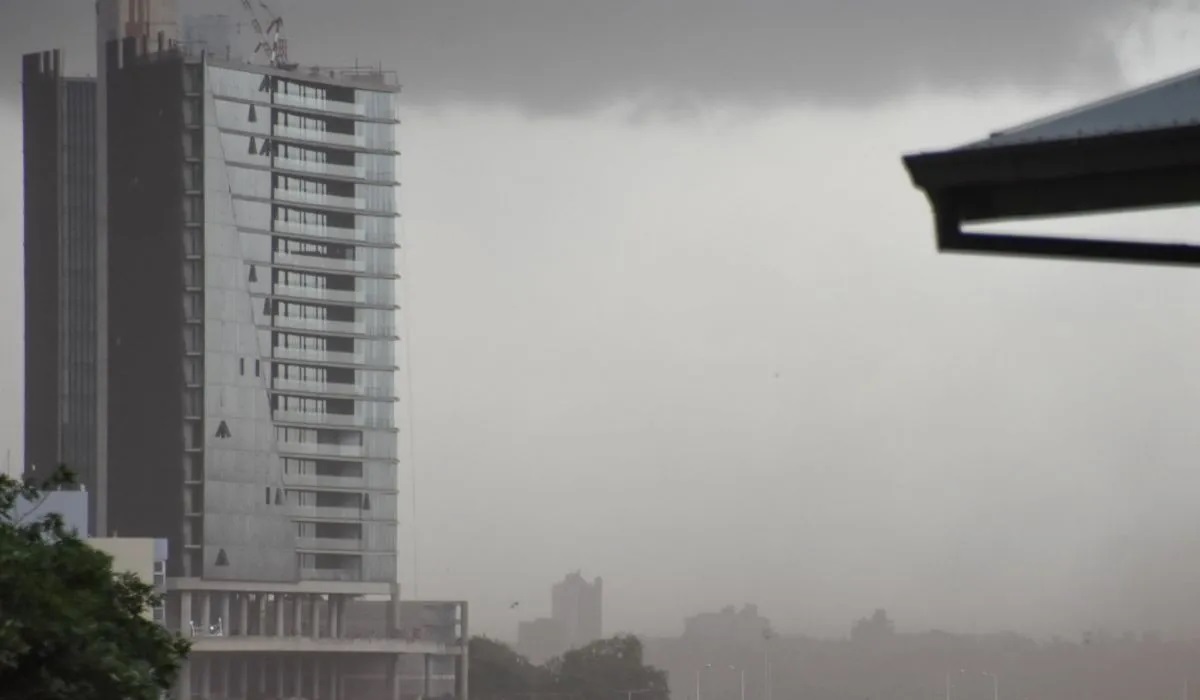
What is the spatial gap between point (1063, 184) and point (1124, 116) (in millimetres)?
329

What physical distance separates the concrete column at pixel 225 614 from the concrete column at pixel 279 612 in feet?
14.0

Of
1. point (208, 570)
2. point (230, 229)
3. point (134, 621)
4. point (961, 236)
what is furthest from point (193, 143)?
point (961, 236)

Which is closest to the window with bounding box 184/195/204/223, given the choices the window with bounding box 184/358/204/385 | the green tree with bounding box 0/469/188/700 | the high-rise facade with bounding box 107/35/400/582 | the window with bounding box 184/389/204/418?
the high-rise facade with bounding box 107/35/400/582

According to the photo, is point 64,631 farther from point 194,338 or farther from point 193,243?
point 193,243

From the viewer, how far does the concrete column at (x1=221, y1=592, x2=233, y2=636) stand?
19325cm

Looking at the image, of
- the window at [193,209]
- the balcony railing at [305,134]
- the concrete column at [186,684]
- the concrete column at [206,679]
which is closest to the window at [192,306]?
the window at [193,209]

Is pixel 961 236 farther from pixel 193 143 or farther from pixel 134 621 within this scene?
pixel 193 143

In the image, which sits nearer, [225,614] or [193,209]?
[225,614]

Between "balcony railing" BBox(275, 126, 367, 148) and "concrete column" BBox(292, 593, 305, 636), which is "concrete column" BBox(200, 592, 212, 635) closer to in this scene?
"concrete column" BBox(292, 593, 305, 636)

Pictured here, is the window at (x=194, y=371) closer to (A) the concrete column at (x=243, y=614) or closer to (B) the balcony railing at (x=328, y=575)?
(B) the balcony railing at (x=328, y=575)

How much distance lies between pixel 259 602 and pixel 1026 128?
194493 mm

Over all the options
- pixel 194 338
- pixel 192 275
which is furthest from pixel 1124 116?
pixel 192 275

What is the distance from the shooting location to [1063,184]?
7500 millimetres

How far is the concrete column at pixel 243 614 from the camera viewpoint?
196 meters
